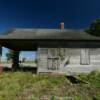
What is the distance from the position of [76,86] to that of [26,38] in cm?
814

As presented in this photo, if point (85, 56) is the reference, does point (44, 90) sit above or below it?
below

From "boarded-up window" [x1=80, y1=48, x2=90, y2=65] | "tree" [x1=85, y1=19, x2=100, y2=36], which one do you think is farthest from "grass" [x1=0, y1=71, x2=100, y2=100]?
"tree" [x1=85, y1=19, x2=100, y2=36]

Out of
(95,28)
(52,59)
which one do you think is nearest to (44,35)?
(52,59)

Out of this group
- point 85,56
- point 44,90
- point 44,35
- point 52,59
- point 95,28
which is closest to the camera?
point 44,90

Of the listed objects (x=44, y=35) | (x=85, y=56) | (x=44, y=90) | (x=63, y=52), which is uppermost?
(x=44, y=35)

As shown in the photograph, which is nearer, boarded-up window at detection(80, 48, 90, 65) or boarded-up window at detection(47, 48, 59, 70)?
boarded-up window at detection(80, 48, 90, 65)

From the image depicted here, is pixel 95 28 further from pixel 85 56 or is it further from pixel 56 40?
pixel 56 40

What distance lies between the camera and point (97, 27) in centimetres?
5697

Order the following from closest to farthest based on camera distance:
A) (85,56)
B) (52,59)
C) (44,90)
→ (44,90) < (85,56) < (52,59)

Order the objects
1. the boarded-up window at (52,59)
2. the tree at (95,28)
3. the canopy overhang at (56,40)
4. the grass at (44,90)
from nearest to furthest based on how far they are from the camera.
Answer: the grass at (44,90), the canopy overhang at (56,40), the boarded-up window at (52,59), the tree at (95,28)

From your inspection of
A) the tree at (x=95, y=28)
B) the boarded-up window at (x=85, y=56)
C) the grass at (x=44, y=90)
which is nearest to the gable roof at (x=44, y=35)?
the boarded-up window at (x=85, y=56)

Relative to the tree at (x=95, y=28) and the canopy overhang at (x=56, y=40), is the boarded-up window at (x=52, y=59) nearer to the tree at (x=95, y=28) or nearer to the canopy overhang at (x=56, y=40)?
the canopy overhang at (x=56, y=40)

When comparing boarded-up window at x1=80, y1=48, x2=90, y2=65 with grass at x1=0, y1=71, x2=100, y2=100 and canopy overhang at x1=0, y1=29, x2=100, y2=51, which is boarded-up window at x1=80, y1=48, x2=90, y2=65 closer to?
canopy overhang at x1=0, y1=29, x2=100, y2=51

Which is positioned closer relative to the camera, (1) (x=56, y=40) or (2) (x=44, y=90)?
(2) (x=44, y=90)
